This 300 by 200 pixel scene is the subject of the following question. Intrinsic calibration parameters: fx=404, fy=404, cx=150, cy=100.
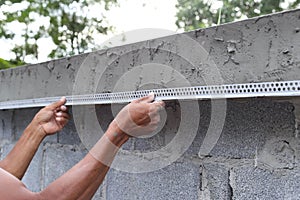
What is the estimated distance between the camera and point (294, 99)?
95 centimetres

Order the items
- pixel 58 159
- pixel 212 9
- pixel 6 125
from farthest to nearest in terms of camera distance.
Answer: pixel 212 9 → pixel 6 125 → pixel 58 159

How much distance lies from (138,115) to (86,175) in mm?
215

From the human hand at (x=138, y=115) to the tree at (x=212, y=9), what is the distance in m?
2.58

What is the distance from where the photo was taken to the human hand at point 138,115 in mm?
1091

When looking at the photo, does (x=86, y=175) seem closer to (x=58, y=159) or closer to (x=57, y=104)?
(x=57, y=104)

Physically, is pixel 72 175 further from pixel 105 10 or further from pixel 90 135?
pixel 105 10

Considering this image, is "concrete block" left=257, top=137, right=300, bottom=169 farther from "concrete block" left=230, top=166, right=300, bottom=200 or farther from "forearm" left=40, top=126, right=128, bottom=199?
"forearm" left=40, top=126, right=128, bottom=199

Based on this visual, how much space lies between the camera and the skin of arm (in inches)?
42.9

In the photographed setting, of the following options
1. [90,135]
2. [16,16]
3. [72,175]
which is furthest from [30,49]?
[72,175]

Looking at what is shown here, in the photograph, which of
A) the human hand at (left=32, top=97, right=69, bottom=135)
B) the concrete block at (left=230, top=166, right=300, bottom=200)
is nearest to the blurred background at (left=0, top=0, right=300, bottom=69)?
the human hand at (left=32, top=97, right=69, bottom=135)

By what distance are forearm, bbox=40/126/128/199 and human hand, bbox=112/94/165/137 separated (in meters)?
0.03

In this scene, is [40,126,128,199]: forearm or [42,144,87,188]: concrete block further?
[42,144,87,188]: concrete block

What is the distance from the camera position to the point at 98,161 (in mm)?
1112

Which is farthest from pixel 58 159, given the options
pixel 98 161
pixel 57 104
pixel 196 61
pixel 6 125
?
pixel 196 61
